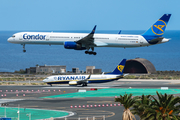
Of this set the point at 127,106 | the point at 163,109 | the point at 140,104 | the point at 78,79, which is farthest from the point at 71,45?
the point at 163,109

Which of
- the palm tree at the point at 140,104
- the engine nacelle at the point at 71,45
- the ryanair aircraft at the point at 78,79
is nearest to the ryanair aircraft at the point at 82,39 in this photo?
the engine nacelle at the point at 71,45

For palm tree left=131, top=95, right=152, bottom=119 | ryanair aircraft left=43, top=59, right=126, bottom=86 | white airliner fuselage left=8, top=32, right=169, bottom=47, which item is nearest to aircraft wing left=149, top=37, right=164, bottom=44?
white airliner fuselage left=8, top=32, right=169, bottom=47

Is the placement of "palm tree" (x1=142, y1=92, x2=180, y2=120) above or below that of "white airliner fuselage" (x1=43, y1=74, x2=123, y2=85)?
below

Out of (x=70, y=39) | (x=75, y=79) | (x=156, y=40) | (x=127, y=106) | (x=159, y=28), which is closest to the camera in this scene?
(x=127, y=106)

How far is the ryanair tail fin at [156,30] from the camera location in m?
104

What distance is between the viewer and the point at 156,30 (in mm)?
107750

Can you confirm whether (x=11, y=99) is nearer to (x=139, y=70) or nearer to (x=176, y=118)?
(x=176, y=118)

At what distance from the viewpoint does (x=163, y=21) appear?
111 meters

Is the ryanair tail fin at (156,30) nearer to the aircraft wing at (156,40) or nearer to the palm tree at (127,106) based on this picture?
the aircraft wing at (156,40)

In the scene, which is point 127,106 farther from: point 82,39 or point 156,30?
point 156,30

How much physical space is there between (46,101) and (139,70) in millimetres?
89978

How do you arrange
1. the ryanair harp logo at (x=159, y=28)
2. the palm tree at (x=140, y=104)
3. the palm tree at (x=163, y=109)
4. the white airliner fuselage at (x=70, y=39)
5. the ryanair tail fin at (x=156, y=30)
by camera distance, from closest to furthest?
the palm tree at (x=163, y=109) → the palm tree at (x=140, y=104) → the white airliner fuselage at (x=70, y=39) → the ryanair tail fin at (x=156, y=30) → the ryanair harp logo at (x=159, y=28)

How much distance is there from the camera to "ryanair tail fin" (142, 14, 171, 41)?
4090 inches

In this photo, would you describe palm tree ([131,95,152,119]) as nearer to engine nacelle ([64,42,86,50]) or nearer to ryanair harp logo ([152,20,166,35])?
engine nacelle ([64,42,86,50])
